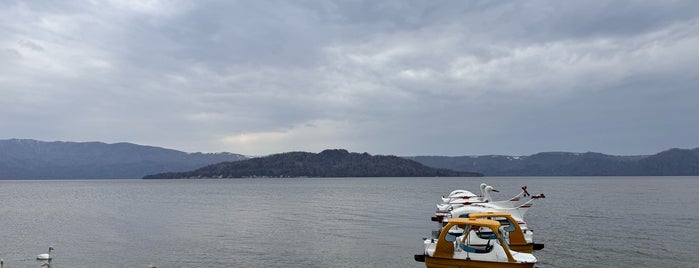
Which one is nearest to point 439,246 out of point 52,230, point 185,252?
point 185,252

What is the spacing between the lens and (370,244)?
45.9m

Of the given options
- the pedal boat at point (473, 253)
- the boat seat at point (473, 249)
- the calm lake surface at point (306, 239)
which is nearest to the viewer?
the pedal boat at point (473, 253)

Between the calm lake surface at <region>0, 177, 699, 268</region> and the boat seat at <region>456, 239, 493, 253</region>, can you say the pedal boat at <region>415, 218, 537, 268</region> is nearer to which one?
the boat seat at <region>456, 239, 493, 253</region>

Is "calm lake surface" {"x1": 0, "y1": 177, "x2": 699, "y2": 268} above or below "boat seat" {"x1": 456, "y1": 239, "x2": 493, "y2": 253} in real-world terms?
below

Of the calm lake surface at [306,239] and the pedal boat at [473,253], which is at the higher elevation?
the pedal boat at [473,253]

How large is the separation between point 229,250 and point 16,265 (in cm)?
1605

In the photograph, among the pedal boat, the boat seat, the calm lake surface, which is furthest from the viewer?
the calm lake surface

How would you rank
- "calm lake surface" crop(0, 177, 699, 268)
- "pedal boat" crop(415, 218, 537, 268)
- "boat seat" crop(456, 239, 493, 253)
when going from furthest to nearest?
"calm lake surface" crop(0, 177, 699, 268) < "boat seat" crop(456, 239, 493, 253) < "pedal boat" crop(415, 218, 537, 268)

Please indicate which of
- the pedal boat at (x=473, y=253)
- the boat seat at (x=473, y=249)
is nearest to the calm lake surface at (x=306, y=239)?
the pedal boat at (x=473, y=253)

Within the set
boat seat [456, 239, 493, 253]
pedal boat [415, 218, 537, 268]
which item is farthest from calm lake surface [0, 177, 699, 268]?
boat seat [456, 239, 493, 253]

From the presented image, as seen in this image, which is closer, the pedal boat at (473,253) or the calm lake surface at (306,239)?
the pedal boat at (473,253)

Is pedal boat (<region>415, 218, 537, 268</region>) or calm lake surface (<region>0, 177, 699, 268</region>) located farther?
calm lake surface (<region>0, 177, 699, 268</region>)

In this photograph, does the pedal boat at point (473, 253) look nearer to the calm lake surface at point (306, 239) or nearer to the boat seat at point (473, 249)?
the boat seat at point (473, 249)

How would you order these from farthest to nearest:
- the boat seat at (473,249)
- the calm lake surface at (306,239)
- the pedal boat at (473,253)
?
the calm lake surface at (306,239) < the boat seat at (473,249) < the pedal boat at (473,253)
